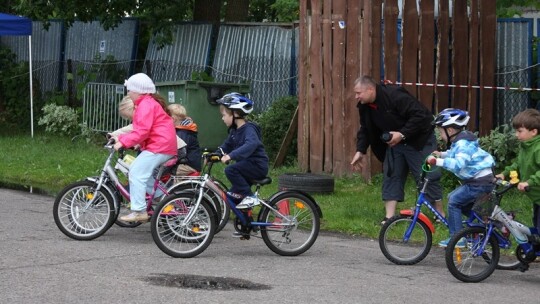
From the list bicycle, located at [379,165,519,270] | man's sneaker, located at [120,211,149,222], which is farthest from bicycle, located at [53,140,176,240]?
bicycle, located at [379,165,519,270]

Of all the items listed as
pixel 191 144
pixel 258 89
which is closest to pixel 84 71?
pixel 258 89

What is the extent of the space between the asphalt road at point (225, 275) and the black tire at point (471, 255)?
0.09 metres

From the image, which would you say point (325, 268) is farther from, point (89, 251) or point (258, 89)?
point (258, 89)

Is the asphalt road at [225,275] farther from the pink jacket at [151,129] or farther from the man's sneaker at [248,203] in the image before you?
the pink jacket at [151,129]

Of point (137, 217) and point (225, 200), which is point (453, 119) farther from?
point (137, 217)

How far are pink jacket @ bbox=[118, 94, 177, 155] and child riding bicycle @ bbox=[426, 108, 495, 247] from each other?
2617 mm

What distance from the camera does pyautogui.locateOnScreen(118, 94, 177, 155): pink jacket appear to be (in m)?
10.5

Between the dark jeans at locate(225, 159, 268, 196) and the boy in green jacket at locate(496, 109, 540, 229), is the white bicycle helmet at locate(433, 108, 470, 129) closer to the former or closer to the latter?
the boy in green jacket at locate(496, 109, 540, 229)

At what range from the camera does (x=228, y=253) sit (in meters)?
10.2

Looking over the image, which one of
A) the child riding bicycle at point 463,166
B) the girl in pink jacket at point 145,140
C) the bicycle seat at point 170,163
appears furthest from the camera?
the bicycle seat at point 170,163

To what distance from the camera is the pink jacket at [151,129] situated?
10516 millimetres

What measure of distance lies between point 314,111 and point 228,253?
5.69m

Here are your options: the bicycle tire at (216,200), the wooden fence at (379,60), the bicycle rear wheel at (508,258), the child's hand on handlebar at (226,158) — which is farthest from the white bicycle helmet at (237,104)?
the wooden fence at (379,60)

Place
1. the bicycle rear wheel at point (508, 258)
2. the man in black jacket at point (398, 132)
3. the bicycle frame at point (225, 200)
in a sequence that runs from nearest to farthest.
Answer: the bicycle rear wheel at point (508, 258)
the bicycle frame at point (225, 200)
the man in black jacket at point (398, 132)
